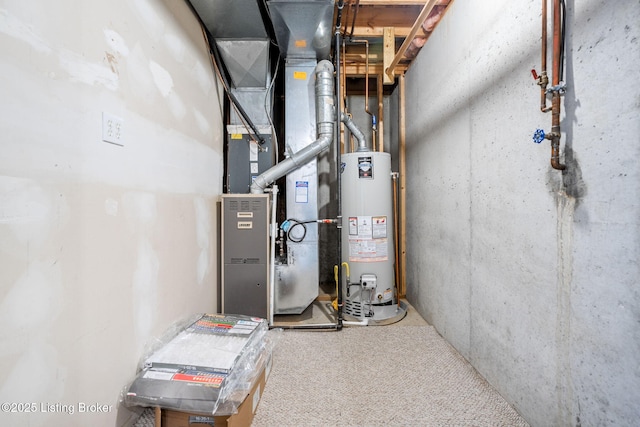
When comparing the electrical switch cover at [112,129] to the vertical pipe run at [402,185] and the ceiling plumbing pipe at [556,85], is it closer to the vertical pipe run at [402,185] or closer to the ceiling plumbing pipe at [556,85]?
the ceiling plumbing pipe at [556,85]

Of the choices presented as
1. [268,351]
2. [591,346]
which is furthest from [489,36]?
[268,351]

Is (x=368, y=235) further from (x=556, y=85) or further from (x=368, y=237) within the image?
(x=556, y=85)

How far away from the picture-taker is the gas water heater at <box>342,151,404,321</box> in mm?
2320

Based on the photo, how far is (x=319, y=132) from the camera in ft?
7.94

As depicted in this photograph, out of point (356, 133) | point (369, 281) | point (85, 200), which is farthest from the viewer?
point (356, 133)

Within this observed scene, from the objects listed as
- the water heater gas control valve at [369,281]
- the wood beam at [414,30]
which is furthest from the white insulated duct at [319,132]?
the water heater gas control valve at [369,281]

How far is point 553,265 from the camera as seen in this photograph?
1.07 metres

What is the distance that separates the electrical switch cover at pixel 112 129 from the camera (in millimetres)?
1029

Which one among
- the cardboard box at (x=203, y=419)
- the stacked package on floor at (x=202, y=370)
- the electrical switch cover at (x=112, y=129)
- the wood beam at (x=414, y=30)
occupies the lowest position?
the cardboard box at (x=203, y=419)

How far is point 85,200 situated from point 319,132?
1.83 meters

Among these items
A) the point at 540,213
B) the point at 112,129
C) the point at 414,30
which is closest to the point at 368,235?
the point at 540,213

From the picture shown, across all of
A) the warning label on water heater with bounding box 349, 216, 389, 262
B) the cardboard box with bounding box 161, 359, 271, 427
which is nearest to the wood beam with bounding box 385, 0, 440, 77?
the warning label on water heater with bounding box 349, 216, 389, 262

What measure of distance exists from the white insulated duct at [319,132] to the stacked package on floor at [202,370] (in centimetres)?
122

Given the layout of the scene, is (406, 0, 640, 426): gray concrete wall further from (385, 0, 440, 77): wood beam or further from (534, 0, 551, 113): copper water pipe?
(385, 0, 440, 77): wood beam
